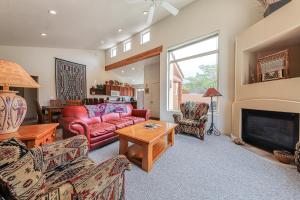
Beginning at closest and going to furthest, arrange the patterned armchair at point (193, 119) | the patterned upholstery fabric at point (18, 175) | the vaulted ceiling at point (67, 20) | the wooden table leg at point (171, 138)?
1. the patterned upholstery fabric at point (18, 175)
2. the wooden table leg at point (171, 138)
3. the patterned armchair at point (193, 119)
4. the vaulted ceiling at point (67, 20)

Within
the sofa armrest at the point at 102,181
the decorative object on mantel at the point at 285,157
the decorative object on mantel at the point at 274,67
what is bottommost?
the decorative object on mantel at the point at 285,157

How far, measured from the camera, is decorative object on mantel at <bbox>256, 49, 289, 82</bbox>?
2.43m

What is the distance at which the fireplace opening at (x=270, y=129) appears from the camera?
2.23 m

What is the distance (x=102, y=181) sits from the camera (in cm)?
90

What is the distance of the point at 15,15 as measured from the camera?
11.6 feet

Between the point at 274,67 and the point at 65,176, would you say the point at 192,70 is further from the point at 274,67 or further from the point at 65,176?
the point at 65,176

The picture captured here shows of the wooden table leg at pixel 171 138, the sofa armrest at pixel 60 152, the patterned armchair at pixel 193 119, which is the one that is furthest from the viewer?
the patterned armchair at pixel 193 119

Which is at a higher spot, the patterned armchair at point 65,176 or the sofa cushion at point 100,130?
the patterned armchair at point 65,176

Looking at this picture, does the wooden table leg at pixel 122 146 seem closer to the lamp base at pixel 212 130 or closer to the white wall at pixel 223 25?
the lamp base at pixel 212 130

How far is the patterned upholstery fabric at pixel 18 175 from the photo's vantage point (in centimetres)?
61

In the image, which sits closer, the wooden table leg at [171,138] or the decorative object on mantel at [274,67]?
the decorative object on mantel at [274,67]

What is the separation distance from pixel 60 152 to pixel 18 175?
Answer: 697 mm

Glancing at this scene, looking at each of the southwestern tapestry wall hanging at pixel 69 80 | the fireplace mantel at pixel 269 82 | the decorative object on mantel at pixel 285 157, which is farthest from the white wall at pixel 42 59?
the decorative object on mantel at pixel 285 157

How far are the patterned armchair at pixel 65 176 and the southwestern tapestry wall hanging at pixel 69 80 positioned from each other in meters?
5.83
